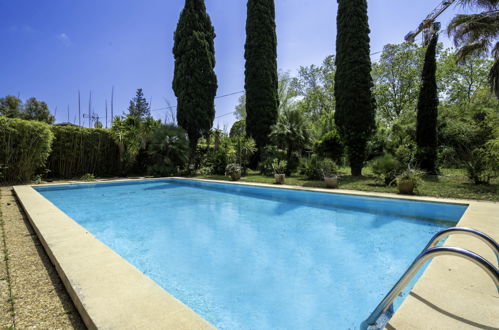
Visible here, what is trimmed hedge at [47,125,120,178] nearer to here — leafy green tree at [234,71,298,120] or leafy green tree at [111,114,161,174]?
leafy green tree at [111,114,161,174]

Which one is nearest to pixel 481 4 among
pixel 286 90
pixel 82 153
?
pixel 286 90

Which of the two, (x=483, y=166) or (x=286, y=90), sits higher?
(x=286, y=90)


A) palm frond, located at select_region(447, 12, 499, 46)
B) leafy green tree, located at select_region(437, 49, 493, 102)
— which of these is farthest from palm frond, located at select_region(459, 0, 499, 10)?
leafy green tree, located at select_region(437, 49, 493, 102)

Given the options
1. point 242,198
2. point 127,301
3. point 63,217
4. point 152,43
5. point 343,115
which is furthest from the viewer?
point 152,43

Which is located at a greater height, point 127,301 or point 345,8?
point 345,8

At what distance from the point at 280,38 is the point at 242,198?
12.8 meters

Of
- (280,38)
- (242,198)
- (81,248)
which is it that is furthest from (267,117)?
(81,248)

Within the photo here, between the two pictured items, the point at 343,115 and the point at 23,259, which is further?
the point at 343,115

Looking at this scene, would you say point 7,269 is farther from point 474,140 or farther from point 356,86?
point 474,140

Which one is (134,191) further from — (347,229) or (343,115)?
(343,115)

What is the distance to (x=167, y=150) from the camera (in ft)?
46.4

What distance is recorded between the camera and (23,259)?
286 centimetres

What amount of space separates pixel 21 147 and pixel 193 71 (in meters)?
9.61

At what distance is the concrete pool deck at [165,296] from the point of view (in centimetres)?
156
